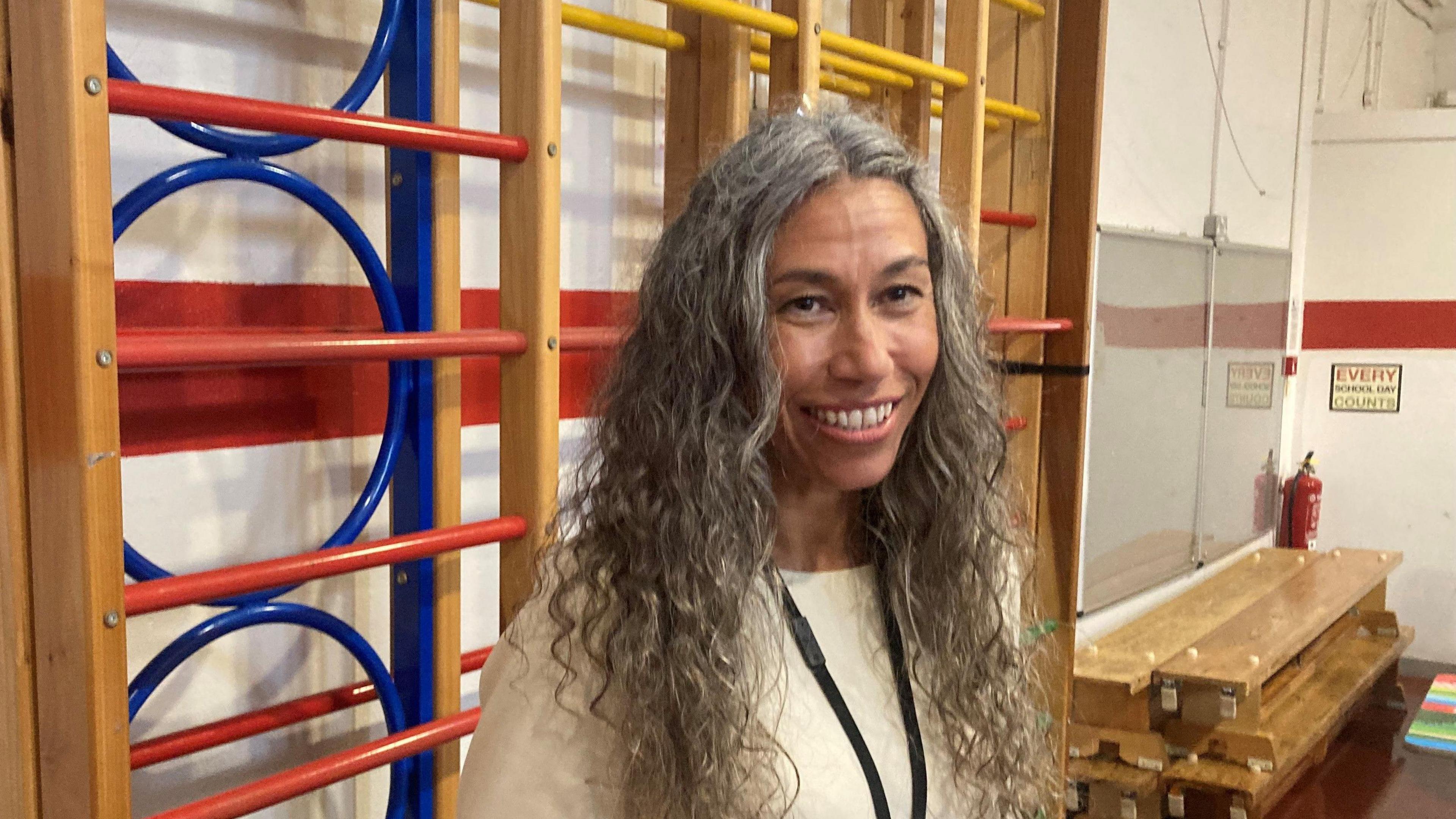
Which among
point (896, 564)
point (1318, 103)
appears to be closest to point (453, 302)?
point (896, 564)

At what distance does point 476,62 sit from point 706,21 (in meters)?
0.44

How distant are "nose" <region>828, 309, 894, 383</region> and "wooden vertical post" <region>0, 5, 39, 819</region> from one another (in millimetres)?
857

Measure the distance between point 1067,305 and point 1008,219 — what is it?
32 centimetres

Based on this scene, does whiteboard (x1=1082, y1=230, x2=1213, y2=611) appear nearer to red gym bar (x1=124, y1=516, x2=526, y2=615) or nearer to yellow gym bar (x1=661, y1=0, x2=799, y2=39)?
yellow gym bar (x1=661, y1=0, x2=799, y2=39)

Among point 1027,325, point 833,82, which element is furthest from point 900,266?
point 1027,325

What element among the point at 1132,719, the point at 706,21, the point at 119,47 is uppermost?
the point at 706,21

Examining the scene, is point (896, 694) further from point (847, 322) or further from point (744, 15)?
point (744, 15)

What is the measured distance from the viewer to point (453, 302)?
5.72ft

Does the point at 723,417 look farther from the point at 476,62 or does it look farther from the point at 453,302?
the point at 476,62

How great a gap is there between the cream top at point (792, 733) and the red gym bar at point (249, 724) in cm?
57

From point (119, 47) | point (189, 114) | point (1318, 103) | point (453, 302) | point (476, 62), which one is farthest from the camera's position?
point (1318, 103)

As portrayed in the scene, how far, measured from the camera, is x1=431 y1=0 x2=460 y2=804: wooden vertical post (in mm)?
1686

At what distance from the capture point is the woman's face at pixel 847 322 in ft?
3.71

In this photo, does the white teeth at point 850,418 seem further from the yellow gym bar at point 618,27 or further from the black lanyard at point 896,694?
the yellow gym bar at point 618,27
